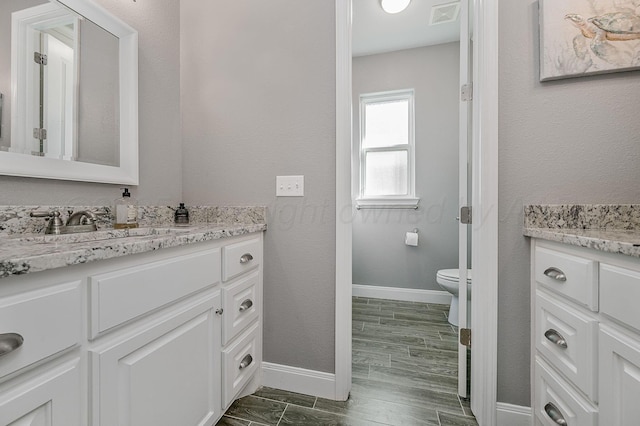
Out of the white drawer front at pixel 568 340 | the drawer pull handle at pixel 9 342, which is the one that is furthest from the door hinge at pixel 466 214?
the drawer pull handle at pixel 9 342

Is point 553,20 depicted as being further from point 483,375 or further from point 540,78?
point 483,375

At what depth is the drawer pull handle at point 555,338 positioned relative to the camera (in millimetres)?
970

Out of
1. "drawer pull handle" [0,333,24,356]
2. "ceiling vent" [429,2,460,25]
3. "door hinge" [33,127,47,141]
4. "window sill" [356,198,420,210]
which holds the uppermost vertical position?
"ceiling vent" [429,2,460,25]

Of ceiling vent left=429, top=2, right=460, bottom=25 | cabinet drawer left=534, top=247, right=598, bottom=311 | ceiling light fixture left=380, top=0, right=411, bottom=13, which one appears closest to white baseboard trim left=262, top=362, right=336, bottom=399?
cabinet drawer left=534, top=247, right=598, bottom=311

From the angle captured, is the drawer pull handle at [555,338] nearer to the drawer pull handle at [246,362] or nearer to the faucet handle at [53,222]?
the drawer pull handle at [246,362]

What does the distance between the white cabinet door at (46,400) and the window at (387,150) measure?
2.66 m

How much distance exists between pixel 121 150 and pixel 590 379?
2.11 meters

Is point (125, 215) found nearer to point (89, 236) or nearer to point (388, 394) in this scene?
point (89, 236)

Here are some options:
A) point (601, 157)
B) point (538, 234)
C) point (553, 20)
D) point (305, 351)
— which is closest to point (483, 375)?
point (538, 234)

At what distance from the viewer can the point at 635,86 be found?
112cm

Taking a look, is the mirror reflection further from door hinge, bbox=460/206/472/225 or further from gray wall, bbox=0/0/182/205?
door hinge, bbox=460/206/472/225

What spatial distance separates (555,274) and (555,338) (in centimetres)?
24

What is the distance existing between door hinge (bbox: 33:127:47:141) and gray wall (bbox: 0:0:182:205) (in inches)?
9.1

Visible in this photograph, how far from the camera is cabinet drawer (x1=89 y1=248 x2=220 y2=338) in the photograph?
0.67m
